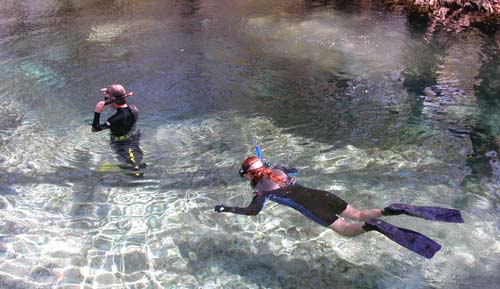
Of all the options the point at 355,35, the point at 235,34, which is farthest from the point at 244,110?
the point at 355,35

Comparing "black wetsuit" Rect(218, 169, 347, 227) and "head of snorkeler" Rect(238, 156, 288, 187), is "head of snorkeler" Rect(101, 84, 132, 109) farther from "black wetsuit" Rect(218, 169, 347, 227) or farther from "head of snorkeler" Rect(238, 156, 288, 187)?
"black wetsuit" Rect(218, 169, 347, 227)

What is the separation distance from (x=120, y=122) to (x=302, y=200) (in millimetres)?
2943

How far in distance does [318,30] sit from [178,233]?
9927 mm

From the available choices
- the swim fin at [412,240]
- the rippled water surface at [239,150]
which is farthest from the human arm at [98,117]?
the swim fin at [412,240]

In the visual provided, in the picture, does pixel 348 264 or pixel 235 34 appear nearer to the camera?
pixel 348 264

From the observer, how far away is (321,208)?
473 centimetres

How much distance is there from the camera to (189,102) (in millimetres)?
8797

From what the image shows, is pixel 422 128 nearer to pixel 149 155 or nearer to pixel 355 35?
pixel 149 155

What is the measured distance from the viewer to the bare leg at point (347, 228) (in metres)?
4.43

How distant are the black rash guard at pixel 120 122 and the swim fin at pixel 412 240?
147 inches

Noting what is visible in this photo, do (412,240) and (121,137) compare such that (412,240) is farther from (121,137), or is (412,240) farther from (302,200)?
(121,137)

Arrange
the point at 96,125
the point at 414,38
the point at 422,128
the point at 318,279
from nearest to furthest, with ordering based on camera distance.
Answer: the point at 318,279 < the point at 96,125 < the point at 422,128 < the point at 414,38

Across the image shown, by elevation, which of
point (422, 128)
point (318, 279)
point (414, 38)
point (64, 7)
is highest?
point (64, 7)

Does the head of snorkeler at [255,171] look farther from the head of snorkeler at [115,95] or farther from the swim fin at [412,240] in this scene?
the head of snorkeler at [115,95]
